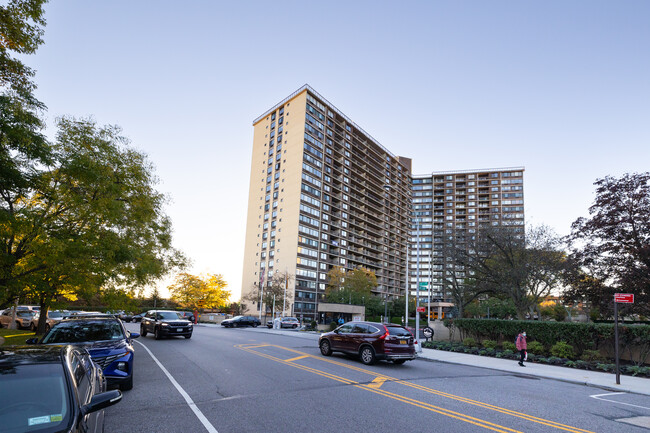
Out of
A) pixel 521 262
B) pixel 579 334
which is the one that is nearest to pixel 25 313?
pixel 579 334

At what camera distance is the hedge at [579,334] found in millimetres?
16406

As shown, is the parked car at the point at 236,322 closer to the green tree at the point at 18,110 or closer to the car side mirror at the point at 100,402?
the green tree at the point at 18,110

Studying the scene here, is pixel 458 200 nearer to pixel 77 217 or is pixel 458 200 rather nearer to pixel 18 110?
pixel 77 217

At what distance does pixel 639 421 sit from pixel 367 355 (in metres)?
8.11

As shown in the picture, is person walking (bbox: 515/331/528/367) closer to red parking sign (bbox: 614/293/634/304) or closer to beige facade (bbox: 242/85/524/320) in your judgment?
red parking sign (bbox: 614/293/634/304)

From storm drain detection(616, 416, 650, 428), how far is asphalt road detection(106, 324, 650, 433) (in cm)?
5

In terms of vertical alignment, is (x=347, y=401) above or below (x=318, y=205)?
below

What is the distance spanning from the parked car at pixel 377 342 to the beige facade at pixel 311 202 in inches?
2348

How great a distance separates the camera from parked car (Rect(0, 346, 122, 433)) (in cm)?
309

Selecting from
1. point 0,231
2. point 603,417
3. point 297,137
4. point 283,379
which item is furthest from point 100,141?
point 297,137

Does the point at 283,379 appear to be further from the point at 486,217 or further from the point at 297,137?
the point at 486,217

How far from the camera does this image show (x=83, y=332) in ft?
28.9

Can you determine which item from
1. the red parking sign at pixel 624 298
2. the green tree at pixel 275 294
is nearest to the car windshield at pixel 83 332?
the red parking sign at pixel 624 298

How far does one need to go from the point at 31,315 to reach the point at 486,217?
430 feet
